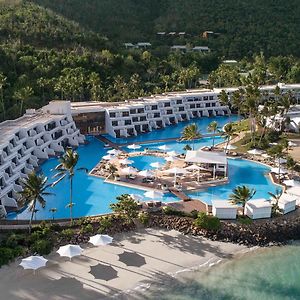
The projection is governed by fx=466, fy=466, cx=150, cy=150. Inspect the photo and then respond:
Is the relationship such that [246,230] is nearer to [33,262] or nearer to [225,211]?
[225,211]

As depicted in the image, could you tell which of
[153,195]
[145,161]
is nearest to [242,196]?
[153,195]

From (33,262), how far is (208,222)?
15.6 meters

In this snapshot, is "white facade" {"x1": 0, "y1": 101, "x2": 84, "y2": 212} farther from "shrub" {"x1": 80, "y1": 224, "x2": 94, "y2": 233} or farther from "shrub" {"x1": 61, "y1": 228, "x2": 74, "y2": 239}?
"shrub" {"x1": 80, "y1": 224, "x2": 94, "y2": 233}

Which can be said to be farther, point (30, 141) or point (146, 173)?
point (30, 141)

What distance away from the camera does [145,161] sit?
203 ft

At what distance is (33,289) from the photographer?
106 ft

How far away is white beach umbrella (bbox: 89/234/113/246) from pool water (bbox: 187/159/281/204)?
14.2 metres

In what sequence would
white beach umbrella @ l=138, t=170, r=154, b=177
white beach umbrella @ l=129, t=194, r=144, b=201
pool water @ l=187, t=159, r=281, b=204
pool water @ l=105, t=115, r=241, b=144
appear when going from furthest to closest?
pool water @ l=105, t=115, r=241, b=144
white beach umbrella @ l=138, t=170, r=154, b=177
pool water @ l=187, t=159, r=281, b=204
white beach umbrella @ l=129, t=194, r=144, b=201

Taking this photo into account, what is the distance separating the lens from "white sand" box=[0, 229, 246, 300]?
32406mm

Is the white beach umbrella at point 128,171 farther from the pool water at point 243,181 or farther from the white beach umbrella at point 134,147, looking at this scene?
Answer: the white beach umbrella at point 134,147

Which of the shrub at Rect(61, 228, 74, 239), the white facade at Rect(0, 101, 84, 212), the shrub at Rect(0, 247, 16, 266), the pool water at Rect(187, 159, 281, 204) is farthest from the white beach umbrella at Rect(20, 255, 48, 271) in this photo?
the pool water at Rect(187, 159, 281, 204)

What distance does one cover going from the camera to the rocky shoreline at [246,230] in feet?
134

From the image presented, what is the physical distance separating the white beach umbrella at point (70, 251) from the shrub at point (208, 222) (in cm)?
1129

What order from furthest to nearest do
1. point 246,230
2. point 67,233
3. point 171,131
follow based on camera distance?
point 171,131
point 246,230
point 67,233
